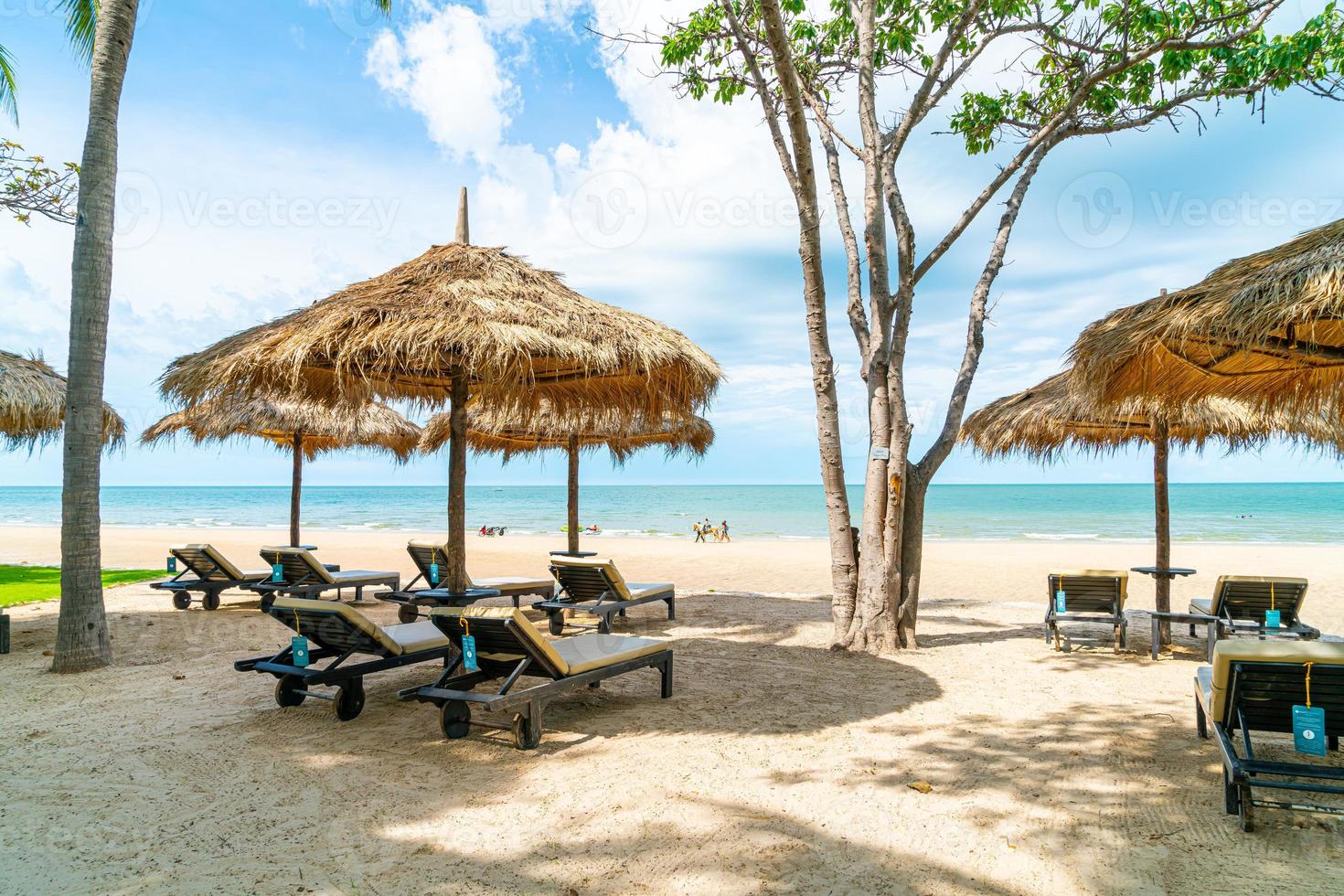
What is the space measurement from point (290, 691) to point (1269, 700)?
15.4 feet

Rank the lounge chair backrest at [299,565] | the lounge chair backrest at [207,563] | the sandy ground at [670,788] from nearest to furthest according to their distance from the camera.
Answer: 1. the sandy ground at [670,788]
2. the lounge chair backrest at [299,565]
3. the lounge chair backrest at [207,563]

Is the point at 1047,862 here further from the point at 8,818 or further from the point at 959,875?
the point at 8,818

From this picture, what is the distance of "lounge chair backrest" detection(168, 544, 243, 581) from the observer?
8531mm

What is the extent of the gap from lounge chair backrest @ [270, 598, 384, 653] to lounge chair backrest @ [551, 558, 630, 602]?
271 cm

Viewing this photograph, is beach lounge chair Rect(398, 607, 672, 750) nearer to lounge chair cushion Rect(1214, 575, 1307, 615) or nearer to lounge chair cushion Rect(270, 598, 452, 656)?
lounge chair cushion Rect(270, 598, 452, 656)

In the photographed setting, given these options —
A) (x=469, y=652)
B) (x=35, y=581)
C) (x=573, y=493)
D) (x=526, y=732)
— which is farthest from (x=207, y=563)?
(x=526, y=732)

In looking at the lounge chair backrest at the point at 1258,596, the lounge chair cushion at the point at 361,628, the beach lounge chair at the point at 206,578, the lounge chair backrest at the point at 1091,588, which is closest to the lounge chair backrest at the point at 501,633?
the lounge chair cushion at the point at 361,628

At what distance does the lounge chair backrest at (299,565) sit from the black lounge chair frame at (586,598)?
2820mm

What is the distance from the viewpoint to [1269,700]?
302 centimetres

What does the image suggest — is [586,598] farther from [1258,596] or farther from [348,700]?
[1258,596]

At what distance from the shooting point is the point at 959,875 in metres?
2.54

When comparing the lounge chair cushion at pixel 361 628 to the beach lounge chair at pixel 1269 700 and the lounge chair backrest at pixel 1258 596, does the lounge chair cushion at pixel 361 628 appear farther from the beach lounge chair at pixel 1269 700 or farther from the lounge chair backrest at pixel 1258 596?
the lounge chair backrest at pixel 1258 596

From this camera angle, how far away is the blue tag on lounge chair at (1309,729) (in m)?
2.84

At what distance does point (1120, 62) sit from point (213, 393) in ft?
23.2
